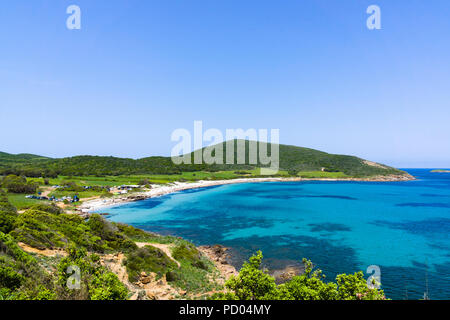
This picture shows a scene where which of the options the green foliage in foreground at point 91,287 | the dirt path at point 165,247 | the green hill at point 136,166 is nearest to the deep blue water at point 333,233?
the dirt path at point 165,247

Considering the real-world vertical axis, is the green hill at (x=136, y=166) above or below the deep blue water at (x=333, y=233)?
above

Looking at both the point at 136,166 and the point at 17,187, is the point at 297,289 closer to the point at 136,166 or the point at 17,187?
the point at 17,187

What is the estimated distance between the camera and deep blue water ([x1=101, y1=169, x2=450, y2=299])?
972 inches

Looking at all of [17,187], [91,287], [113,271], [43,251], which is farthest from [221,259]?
[17,187]

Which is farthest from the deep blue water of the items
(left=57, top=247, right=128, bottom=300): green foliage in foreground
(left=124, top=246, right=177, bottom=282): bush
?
A: (left=57, top=247, right=128, bottom=300): green foliage in foreground

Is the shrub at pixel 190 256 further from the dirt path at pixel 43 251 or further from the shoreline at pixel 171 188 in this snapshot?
the shoreline at pixel 171 188

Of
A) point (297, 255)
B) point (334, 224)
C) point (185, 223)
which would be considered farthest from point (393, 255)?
point (185, 223)

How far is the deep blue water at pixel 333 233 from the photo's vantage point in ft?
81.0

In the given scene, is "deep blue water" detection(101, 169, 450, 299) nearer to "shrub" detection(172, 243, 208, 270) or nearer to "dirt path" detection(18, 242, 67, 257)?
"shrub" detection(172, 243, 208, 270)

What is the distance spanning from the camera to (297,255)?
28297 mm
